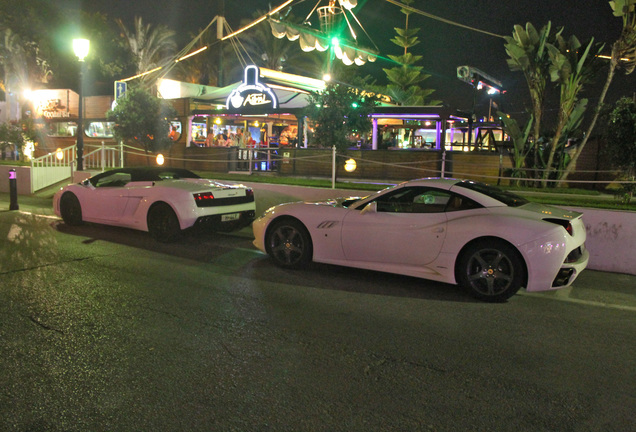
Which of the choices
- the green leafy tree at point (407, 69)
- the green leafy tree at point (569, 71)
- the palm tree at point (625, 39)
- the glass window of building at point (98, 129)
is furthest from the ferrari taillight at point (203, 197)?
the green leafy tree at point (407, 69)

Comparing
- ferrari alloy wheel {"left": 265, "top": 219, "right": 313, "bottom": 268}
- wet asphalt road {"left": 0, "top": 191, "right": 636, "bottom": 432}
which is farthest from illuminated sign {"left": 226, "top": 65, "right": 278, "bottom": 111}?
wet asphalt road {"left": 0, "top": 191, "right": 636, "bottom": 432}

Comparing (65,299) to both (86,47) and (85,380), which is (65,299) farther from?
(86,47)

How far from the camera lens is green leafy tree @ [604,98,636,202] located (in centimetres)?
911

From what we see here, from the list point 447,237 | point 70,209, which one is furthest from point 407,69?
point 447,237

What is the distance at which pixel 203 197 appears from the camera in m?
8.70

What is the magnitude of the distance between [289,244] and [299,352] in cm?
300

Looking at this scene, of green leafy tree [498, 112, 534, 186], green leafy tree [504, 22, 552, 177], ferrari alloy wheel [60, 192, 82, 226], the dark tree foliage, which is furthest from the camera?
green leafy tree [498, 112, 534, 186]

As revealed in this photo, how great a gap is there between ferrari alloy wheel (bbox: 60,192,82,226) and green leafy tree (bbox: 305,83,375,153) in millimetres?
8179

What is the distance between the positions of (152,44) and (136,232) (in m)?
43.5

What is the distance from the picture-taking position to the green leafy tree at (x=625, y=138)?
9109mm

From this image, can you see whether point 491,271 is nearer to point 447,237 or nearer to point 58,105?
point 447,237

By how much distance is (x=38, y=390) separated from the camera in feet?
11.7

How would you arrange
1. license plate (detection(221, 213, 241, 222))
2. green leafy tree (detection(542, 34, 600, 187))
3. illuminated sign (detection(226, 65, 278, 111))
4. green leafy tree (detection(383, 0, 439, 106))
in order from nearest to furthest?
license plate (detection(221, 213, 241, 222)), green leafy tree (detection(542, 34, 600, 187)), illuminated sign (detection(226, 65, 278, 111)), green leafy tree (detection(383, 0, 439, 106))

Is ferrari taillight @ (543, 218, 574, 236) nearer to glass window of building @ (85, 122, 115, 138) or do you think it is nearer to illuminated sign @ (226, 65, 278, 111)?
illuminated sign @ (226, 65, 278, 111)
